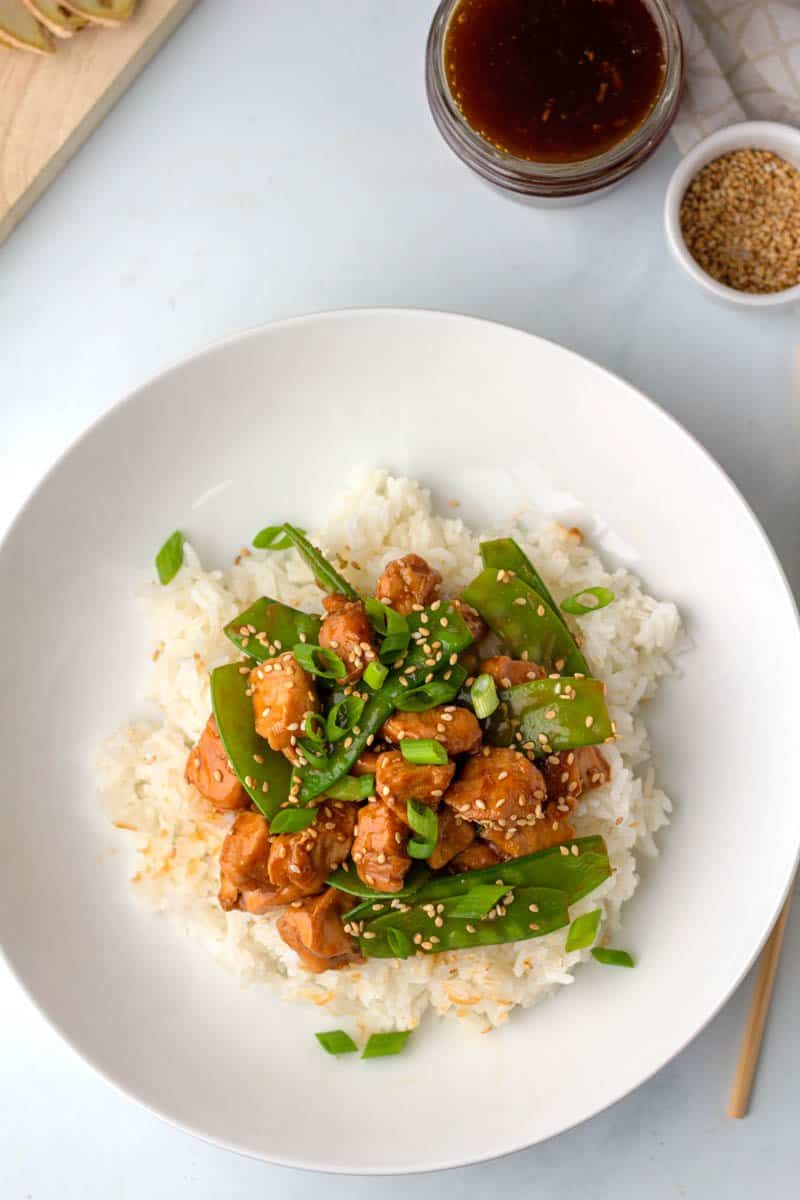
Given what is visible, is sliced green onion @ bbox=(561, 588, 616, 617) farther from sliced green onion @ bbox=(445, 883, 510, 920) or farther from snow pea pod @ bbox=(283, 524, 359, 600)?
sliced green onion @ bbox=(445, 883, 510, 920)

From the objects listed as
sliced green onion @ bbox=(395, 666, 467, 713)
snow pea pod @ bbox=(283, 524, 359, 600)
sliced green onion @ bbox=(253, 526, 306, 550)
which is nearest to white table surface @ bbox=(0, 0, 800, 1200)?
sliced green onion @ bbox=(253, 526, 306, 550)

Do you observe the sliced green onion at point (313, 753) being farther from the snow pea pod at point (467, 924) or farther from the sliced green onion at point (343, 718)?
the snow pea pod at point (467, 924)

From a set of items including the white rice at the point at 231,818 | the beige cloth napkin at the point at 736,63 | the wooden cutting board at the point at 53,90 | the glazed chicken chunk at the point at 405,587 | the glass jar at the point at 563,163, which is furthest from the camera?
the wooden cutting board at the point at 53,90

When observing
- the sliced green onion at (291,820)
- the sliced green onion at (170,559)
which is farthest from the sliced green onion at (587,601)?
the sliced green onion at (170,559)

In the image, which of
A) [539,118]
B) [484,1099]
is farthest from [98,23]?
[484,1099]

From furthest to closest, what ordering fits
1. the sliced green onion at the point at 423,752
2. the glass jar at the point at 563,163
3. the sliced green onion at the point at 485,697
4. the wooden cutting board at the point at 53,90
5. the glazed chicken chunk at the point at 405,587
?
the wooden cutting board at the point at 53,90
the glass jar at the point at 563,163
the glazed chicken chunk at the point at 405,587
the sliced green onion at the point at 485,697
the sliced green onion at the point at 423,752

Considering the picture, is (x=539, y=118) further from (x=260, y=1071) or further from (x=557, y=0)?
(x=260, y=1071)
